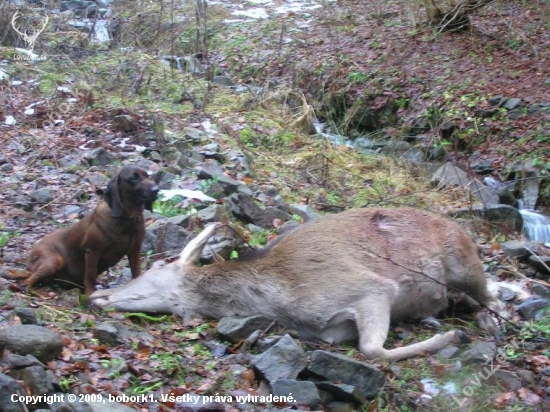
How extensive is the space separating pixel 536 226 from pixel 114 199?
20.3ft

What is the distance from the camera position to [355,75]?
1688cm

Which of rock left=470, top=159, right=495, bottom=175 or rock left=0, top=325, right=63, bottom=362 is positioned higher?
rock left=0, top=325, right=63, bottom=362

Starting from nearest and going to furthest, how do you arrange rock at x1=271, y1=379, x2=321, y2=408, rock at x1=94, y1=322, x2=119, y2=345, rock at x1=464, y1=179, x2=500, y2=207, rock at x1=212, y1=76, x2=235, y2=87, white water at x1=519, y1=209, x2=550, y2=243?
rock at x1=271, y1=379, x2=321, y2=408 → rock at x1=94, y1=322, x2=119, y2=345 → white water at x1=519, y1=209, x2=550, y2=243 → rock at x1=464, y1=179, x2=500, y2=207 → rock at x1=212, y1=76, x2=235, y2=87

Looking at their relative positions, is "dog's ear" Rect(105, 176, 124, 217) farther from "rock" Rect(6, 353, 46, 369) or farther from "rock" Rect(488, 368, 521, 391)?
"rock" Rect(488, 368, 521, 391)

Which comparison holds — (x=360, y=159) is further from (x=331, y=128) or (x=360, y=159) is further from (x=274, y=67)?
(x=274, y=67)

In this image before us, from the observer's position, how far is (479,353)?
6.17 metres

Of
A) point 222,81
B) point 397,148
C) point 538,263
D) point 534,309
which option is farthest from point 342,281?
point 222,81

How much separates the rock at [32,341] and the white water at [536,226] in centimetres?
704

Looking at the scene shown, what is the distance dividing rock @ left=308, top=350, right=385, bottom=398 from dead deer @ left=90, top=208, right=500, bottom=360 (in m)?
0.63

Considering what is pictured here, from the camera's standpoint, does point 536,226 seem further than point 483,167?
No

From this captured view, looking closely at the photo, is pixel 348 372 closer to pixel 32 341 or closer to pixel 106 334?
pixel 106 334

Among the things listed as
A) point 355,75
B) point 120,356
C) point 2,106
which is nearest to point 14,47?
point 2,106

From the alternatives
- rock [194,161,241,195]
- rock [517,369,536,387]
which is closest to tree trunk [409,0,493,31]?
rock [194,161,241,195]

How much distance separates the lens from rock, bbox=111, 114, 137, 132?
12047 mm
